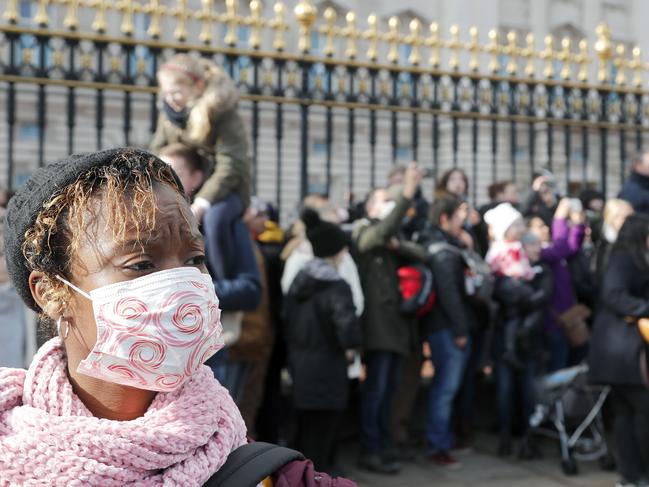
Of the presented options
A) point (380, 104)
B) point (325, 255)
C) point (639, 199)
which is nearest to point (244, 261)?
point (325, 255)

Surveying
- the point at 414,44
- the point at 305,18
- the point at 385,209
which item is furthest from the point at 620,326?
the point at 305,18

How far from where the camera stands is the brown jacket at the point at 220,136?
4195 millimetres

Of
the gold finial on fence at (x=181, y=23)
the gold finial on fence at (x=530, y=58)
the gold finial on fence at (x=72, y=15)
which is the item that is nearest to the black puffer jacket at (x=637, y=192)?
the gold finial on fence at (x=530, y=58)

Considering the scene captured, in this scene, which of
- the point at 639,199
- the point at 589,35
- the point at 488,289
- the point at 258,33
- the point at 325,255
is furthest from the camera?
the point at 589,35

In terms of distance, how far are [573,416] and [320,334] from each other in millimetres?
1967

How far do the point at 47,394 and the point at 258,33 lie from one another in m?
5.64

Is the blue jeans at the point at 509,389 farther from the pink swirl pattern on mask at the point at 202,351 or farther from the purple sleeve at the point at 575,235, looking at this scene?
the pink swirl pattern on mask at the point at 202,351

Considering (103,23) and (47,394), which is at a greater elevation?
(103,23)

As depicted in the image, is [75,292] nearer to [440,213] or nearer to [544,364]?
[440,213]

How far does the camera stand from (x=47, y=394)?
148 cm

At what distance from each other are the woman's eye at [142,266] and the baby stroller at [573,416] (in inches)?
193

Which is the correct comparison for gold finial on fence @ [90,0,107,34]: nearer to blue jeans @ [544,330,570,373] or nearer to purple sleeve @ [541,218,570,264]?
purple sleeve @ [541,218,570,264]

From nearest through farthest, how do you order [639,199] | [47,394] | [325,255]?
[47,394] < [325,255] < [639,199]

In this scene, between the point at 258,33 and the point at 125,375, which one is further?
the point at 258,33
